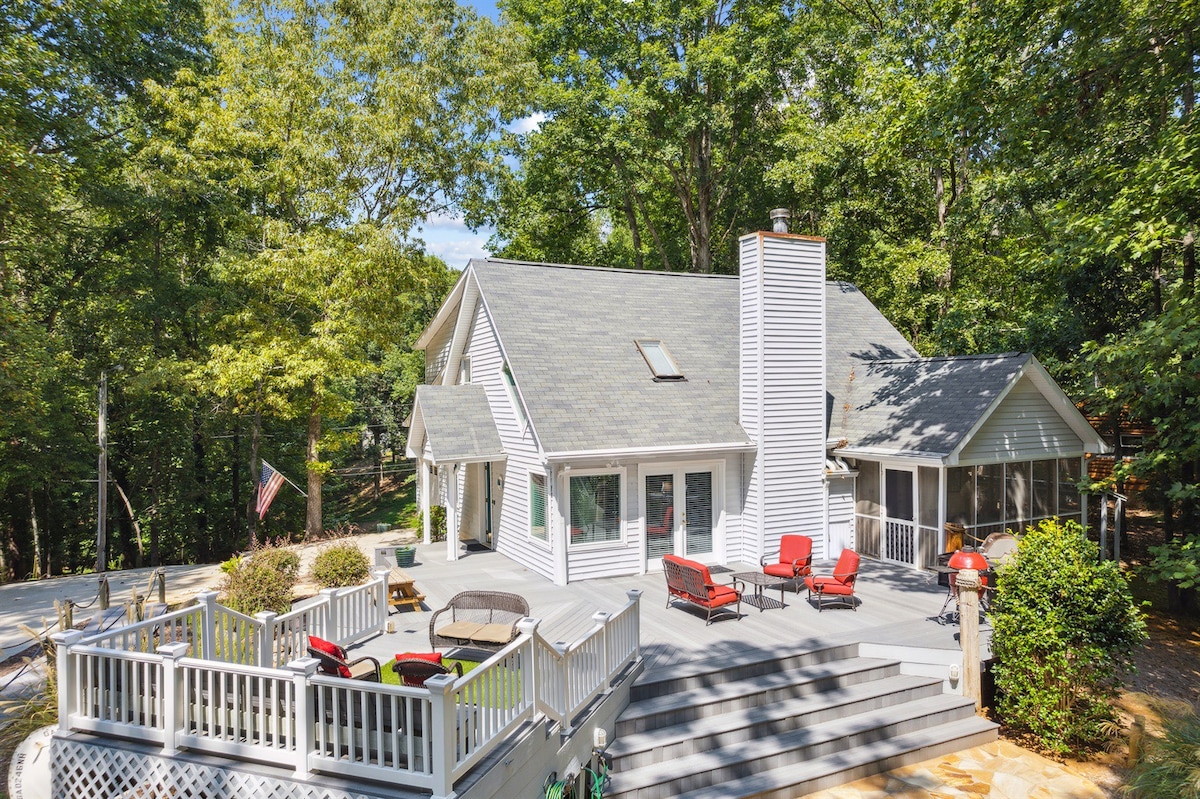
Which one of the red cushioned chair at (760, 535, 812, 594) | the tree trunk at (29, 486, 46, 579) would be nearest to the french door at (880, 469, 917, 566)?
the red cushioned chair at (760, 535, 812, 594)

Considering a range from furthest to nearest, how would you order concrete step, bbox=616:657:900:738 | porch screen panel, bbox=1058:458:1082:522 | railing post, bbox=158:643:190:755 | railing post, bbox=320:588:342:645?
porch screen panel, bbox=1058:458:1082:522, railing post, bbox=320:588:342:645, concrete step, bbox=616:657:900:738, railing post, bbox=158:643:190:755

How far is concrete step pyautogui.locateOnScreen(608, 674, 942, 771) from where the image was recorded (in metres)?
7.57

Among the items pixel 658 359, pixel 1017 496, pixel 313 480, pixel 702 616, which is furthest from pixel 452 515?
pixel 1017 496

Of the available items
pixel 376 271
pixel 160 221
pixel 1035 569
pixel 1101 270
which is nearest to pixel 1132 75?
pixel 1101 270

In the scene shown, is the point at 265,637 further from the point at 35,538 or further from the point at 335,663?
the point at 35,538

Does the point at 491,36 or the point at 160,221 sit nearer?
the point at 160,221

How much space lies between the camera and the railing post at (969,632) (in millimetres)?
8766

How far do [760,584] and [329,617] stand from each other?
6487 mm

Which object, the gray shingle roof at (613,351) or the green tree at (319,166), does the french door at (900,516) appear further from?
the green tree at (319,166)

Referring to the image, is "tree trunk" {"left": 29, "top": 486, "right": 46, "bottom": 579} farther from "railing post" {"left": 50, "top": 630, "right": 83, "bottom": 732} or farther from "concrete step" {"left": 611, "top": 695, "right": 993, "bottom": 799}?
"concrete step" {"left": 611, "top": 695, "right": 993, "bottom": 799}

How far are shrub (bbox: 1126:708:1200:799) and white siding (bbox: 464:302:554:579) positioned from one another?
8773mm

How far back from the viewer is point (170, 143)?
67.1 ft

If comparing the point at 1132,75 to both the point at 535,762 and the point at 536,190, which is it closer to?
the point at 535,762

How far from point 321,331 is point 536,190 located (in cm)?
1055
